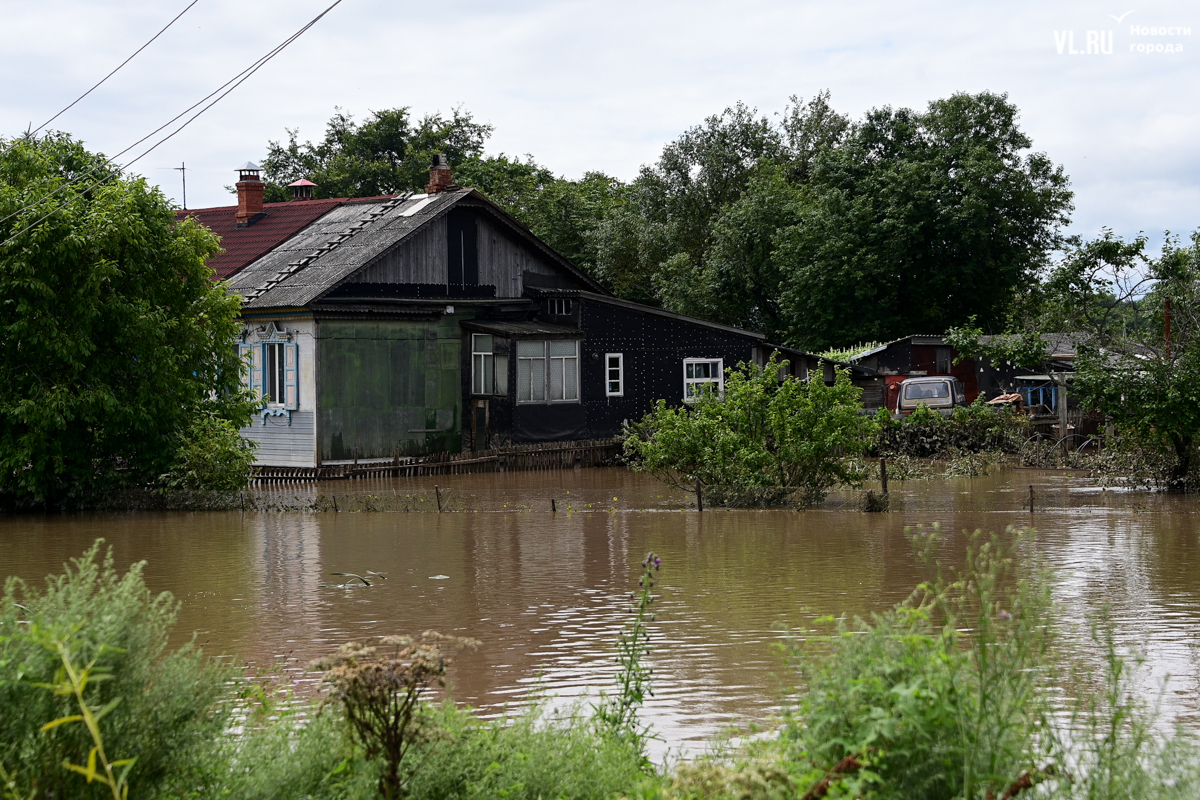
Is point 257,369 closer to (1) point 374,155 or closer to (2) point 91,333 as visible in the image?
(2) point 91,333

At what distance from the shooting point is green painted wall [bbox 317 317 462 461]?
29906 mm

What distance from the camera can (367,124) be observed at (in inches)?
2596

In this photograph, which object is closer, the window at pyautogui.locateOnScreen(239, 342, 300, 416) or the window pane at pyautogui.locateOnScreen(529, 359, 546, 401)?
the window at pyautogui.locateOnScreen(239, 342, 300, 416)

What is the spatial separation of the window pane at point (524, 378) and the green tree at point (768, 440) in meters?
11.7

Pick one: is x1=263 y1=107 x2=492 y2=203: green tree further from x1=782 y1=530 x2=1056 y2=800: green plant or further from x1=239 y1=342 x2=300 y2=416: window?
x1=782 y1=530 x2=1056 y2=800: green plant

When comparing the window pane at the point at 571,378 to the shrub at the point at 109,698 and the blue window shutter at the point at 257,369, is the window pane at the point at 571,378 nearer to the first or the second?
the blue window shutter at the point at 257,369

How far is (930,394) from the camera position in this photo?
37062 mm

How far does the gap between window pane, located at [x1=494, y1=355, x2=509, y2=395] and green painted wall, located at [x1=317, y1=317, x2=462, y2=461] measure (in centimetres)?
103

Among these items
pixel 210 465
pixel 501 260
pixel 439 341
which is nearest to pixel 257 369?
pixel 439 341

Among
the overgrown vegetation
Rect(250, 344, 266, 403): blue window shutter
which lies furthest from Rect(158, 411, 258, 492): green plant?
the overgrown vegetation

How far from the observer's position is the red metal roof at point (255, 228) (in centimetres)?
3516

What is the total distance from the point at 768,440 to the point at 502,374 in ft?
41.2

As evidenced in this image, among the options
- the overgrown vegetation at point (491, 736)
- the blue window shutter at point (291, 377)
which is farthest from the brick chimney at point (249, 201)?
the overgrown vegetation at point (491, 736)

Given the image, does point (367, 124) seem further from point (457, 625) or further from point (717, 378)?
point (457, 625)
